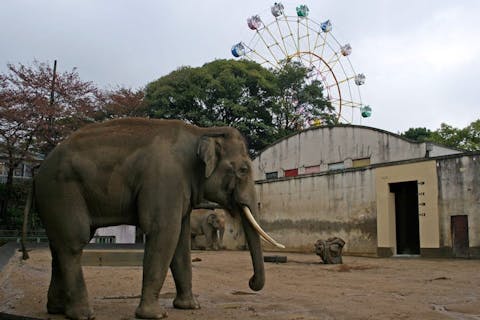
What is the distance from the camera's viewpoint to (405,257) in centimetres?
1916

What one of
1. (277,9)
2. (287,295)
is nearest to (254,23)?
(277,9)

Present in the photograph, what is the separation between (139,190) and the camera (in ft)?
18.1

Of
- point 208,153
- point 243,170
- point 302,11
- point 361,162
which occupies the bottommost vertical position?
point 243,170

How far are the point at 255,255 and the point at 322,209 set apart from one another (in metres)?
17.9

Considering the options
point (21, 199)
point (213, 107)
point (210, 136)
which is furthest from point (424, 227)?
point (21, 199)

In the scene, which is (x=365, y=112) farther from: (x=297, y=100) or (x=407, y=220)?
(x=407, y=220)

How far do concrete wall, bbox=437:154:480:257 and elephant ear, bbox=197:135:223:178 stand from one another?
14.2m

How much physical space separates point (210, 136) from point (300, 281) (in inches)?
203

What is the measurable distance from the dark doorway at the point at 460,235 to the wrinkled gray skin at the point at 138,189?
45.7 feet

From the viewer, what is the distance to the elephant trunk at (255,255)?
5.70 m

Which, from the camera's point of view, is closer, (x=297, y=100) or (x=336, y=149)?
(x=336, y=149)

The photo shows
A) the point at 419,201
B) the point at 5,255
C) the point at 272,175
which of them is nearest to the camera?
the point at 5,255

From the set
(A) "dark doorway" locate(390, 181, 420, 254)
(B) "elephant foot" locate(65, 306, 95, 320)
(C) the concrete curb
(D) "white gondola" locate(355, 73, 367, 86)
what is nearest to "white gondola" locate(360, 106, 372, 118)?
(D) "white gondola" locate(355, 73, 367, 86)

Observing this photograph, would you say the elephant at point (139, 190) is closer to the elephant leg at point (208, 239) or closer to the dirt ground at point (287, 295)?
the dirt ground at point (287, 295)
